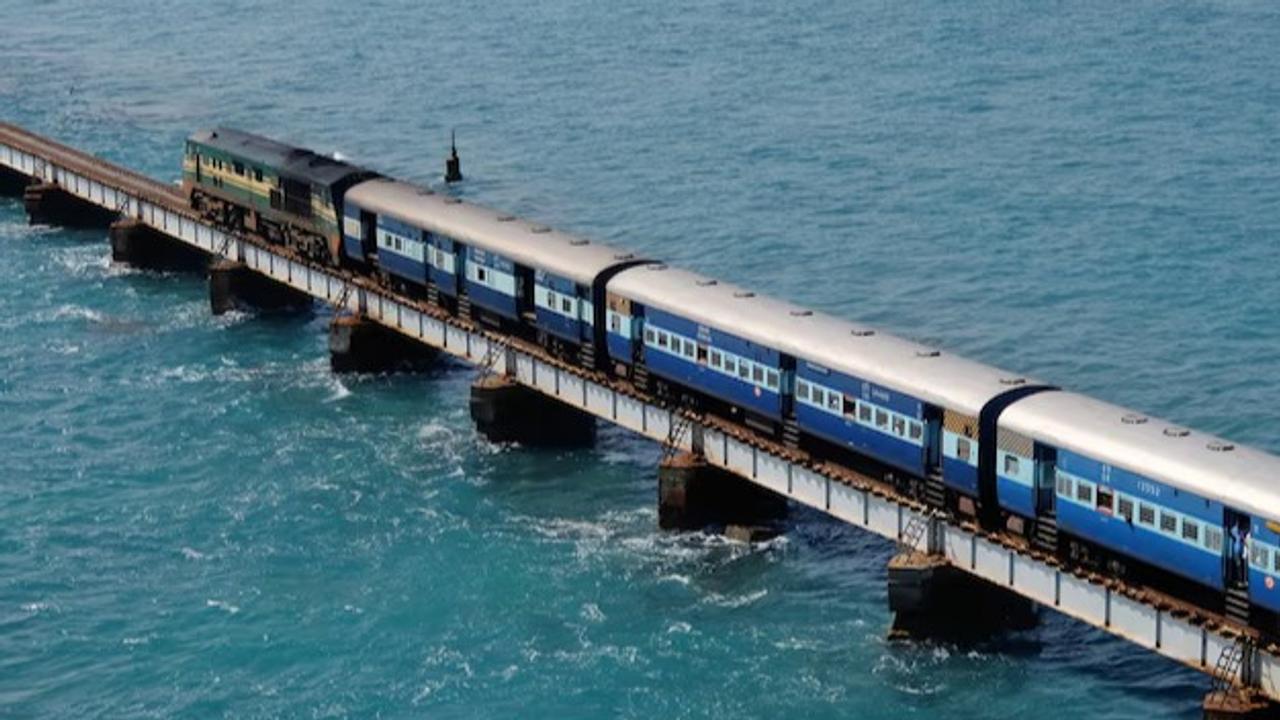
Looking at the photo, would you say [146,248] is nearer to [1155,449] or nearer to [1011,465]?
[1011,465]

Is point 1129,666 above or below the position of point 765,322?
below

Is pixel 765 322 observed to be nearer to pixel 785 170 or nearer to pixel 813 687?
pixel 813 687

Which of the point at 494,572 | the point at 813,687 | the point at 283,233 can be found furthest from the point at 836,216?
the point at 813,687

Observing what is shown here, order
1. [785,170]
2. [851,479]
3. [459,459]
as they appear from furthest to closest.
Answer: [785,170] < [459,459] < [851,479]

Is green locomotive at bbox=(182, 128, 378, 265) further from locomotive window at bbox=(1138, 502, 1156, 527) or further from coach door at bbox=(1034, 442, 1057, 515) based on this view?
locomotive window at bbox=(1138, 502, 1156, 527)

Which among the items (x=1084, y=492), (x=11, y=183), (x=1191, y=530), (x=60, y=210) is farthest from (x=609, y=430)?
(x=11, y=183)

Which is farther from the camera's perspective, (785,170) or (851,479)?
(785,170)
